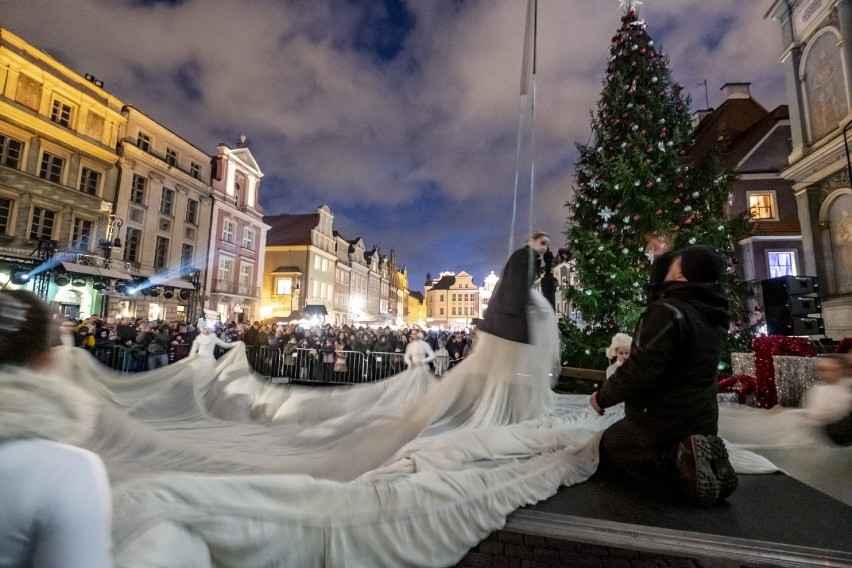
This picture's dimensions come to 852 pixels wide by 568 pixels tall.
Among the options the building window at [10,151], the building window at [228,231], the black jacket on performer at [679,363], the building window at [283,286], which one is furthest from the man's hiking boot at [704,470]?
the building window at [283,286]

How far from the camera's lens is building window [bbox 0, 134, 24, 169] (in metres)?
21.2

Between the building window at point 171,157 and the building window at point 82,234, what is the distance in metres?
8.09

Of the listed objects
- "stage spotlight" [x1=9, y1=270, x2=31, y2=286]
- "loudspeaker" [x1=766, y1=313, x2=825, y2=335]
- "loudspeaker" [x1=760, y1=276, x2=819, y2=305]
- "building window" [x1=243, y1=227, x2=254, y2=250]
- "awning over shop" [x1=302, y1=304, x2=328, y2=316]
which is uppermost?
"building window" [x1=243, y1=227, x2=254, y2=250]

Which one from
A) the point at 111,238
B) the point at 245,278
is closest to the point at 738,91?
the point at 245,278

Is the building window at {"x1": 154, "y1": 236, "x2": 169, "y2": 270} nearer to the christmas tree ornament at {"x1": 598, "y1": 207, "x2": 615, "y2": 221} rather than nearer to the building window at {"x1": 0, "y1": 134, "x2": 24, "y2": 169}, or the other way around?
the building window at {"x1": 0, "y1": 134, "x2": 24, "y2": 169}

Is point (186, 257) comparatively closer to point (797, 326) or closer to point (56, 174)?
point (56, 174)

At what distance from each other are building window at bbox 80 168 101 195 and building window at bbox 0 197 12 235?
4.01 metres

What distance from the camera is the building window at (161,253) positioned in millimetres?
29984

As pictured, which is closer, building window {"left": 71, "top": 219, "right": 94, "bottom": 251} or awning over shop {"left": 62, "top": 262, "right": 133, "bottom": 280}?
awning over shop {"left": 62, "top": 262, "right": 133, "bottom": 280}

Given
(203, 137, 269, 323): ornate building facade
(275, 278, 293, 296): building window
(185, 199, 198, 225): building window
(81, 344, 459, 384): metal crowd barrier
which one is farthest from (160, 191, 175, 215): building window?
(81, 344, 459, 384): metal crowd barrier

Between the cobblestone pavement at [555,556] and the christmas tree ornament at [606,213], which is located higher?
the christmas tree ornament at [606,213]

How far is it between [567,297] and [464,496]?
9.12 m

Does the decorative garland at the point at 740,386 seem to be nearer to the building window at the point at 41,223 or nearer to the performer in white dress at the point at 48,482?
the performer in white dress at the point at 48,482

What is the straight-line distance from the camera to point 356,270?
64.1 m
